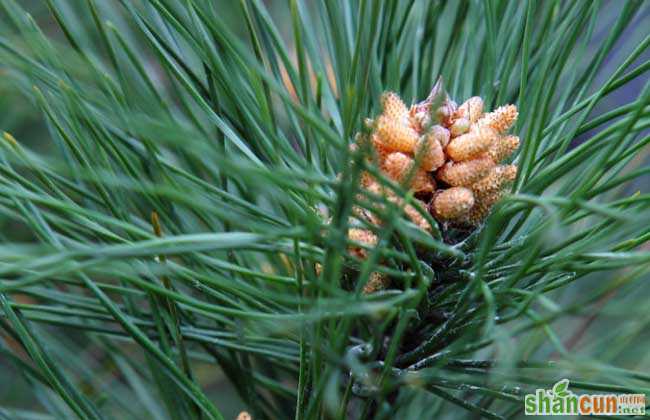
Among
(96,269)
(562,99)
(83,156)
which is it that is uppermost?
(562,99)

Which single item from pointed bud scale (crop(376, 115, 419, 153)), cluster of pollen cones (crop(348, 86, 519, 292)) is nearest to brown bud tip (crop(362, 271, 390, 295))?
cluster of pollen cones (crop(348, 86, 519, 292))

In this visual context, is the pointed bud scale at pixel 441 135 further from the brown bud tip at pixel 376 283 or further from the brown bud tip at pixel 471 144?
the brown bud tip at pixel 376 283

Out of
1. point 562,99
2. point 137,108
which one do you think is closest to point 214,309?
point 137,108

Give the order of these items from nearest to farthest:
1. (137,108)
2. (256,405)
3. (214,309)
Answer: (214,309)
(137,108)
(256,405)

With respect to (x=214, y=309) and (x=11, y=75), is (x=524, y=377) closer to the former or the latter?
(x=214, y=309)

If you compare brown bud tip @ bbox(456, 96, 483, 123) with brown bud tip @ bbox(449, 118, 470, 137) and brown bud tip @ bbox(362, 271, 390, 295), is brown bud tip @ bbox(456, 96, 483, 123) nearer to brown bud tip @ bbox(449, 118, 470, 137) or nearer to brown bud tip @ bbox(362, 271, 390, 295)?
brown bud tip @ bbox(449, 118, 470, 137)
